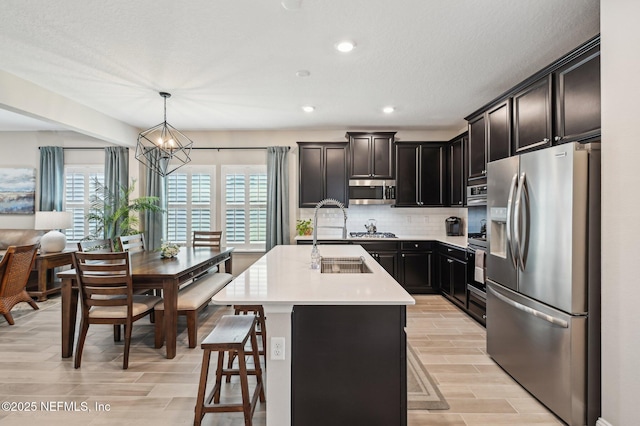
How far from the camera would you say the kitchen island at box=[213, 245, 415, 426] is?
5.68 ft

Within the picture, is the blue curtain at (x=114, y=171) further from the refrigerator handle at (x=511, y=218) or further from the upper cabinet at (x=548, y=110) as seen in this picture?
the refrigerator handle at (x=511, y=218)

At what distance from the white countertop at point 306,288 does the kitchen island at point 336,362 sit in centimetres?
2

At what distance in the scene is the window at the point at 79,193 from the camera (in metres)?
5.81

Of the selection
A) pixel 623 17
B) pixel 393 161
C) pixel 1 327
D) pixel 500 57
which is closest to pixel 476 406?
pixel 623 17

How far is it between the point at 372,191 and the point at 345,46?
2.96 metres

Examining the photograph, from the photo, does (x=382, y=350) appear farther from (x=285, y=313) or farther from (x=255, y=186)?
(x=255, y=186)

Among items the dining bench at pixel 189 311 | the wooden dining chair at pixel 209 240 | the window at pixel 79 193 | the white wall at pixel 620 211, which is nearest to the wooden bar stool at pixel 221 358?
the dining bench at pixel 189 311

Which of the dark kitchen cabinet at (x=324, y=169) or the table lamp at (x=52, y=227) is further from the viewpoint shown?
the dark kitchen cabinet at (x=324, y=169)

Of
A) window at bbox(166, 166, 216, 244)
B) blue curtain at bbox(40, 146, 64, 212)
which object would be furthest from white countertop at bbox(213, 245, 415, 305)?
blue curtain at bbox(40, 146, 64, 212)

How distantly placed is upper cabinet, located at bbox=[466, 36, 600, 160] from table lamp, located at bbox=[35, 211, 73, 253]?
609cm

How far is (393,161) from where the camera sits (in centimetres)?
531

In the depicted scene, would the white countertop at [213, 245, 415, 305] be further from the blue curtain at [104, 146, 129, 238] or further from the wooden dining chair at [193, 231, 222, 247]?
the blue curtain at [104, 146, 129, 238]

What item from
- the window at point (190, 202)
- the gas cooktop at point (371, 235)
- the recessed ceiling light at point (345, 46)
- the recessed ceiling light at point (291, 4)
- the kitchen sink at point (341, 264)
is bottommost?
the kitchen sink at point (341, 264)

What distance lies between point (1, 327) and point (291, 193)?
409 centimetres
